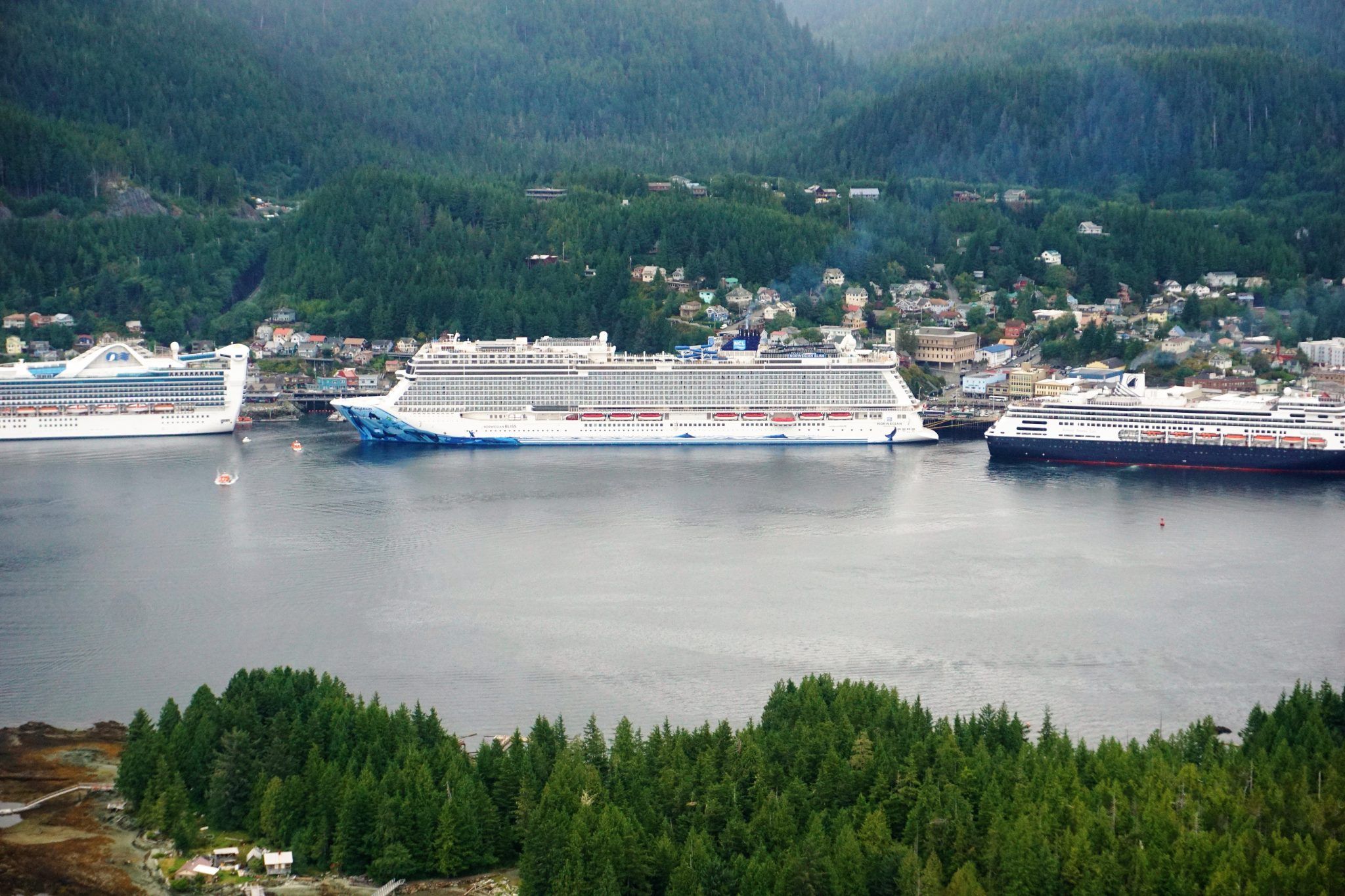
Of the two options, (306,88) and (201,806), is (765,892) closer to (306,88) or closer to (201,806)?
(201,806)

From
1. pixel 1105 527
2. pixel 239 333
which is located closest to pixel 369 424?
pixel 239 333

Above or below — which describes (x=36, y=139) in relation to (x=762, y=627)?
above

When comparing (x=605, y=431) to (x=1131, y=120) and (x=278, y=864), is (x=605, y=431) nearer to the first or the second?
(x=278, y=864)

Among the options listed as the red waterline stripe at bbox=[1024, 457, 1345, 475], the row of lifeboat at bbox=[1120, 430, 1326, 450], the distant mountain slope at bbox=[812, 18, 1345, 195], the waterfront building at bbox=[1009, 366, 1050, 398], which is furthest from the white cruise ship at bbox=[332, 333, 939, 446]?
the distant mountain slope at bbox=[812, 18, 1345, 195]

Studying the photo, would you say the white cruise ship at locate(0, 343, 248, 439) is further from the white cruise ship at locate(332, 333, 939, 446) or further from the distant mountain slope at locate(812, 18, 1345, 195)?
the distant mountain slope at locate(812, 18, 1345, 195)

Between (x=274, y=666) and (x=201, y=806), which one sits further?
(x=274, y=666)

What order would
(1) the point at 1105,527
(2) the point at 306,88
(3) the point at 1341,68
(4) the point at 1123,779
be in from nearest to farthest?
1. (4) the point at 1123,779
2. (1) the point at 1105,527
3. (3) the point at 1341,68
4. (2) the point at 306,88

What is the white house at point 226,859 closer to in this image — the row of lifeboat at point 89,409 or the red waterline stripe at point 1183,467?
the red waterline stripe at point 1183,467

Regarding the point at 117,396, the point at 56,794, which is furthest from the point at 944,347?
the point at 56,794
